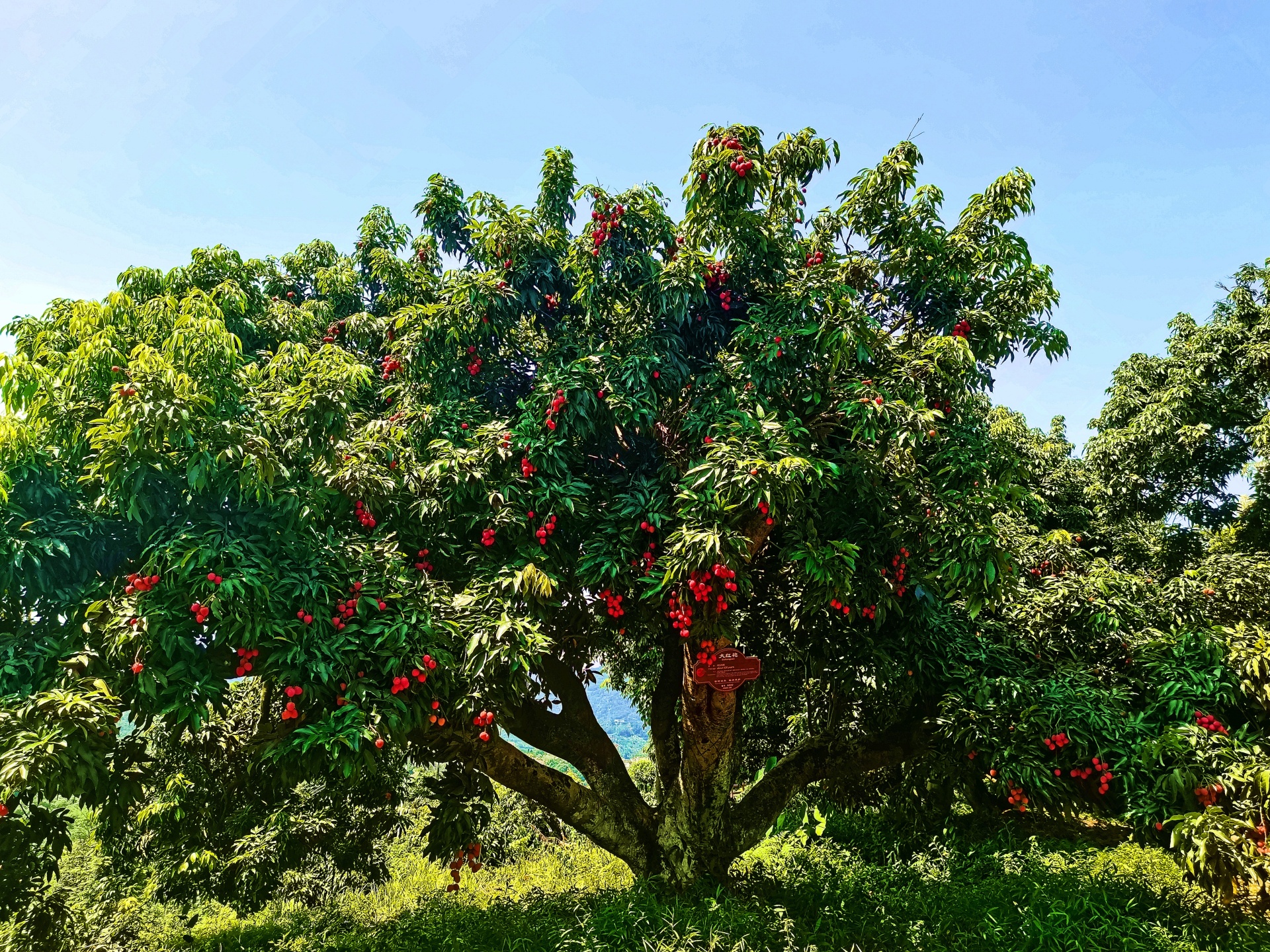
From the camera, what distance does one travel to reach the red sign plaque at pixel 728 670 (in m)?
5.65

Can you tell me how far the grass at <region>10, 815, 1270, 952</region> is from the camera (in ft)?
16.3

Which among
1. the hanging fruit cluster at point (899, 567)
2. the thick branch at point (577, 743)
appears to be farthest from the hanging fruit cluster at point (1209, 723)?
the thick branch at point (577, 743)

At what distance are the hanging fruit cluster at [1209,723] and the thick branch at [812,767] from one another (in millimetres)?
2070

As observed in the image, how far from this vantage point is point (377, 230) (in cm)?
809

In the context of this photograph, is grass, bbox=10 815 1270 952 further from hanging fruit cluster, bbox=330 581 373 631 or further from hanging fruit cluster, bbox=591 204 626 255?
hanging fruit cluster, bbox=591 204 626 255

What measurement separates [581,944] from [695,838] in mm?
1963

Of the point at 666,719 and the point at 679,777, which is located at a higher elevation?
the point at 666,719

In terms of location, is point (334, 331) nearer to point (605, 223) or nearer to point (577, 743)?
point (605, 223)

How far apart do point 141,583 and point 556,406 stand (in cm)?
263

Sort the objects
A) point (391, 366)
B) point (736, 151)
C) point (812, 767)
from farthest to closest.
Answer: point (812, 767) → point (391, 366) → point (736, 151)

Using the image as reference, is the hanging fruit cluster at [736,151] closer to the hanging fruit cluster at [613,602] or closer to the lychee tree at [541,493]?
the lychee tree at [541,493]

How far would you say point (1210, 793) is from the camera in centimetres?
496

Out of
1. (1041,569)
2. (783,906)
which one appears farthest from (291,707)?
(1041,569)

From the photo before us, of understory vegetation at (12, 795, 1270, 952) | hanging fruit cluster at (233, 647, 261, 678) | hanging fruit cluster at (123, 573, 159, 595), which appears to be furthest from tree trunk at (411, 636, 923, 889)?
hanging fruit cluster at (123, 573, 159, 595)
